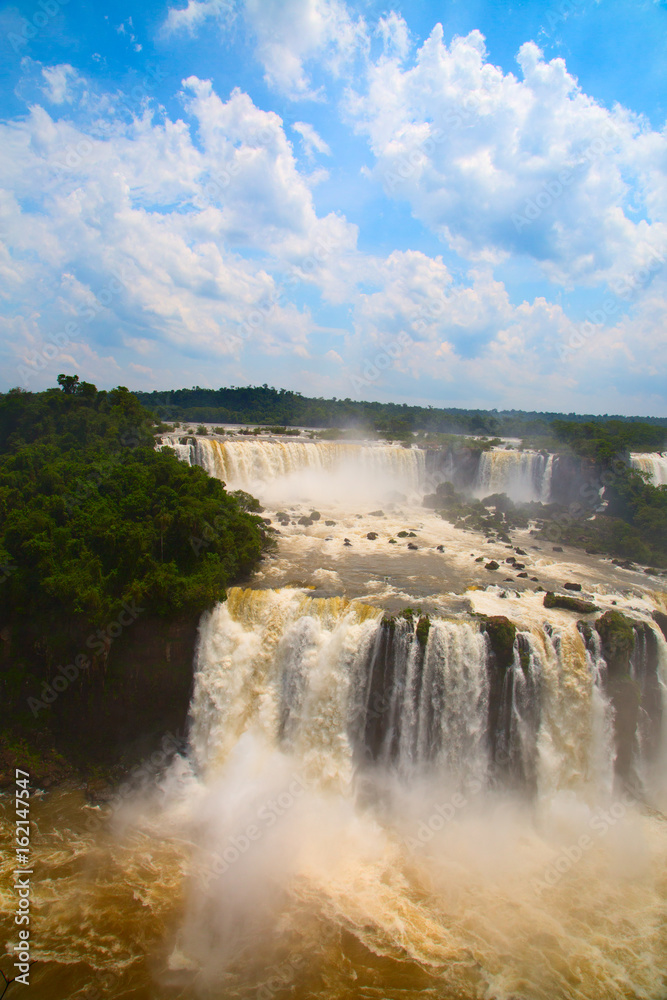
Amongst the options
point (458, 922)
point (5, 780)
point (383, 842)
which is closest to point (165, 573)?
point (5, 780)

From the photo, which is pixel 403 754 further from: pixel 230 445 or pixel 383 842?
pixel 230 445

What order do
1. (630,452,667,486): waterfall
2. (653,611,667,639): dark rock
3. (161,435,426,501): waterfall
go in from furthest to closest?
(630,452,667,486): waterfall < (161,435,426,501): waterfall < (653,611,667,639): dark rock

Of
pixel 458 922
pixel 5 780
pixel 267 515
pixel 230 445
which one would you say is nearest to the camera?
pixel 458 922

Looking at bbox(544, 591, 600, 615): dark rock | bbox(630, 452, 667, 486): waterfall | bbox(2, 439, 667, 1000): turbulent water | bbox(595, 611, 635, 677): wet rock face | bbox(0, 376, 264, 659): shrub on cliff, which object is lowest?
bbox(2, 439, 667, 1000): turbulent water

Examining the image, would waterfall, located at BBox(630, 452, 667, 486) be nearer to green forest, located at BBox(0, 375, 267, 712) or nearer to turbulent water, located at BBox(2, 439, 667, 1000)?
turbulent water, located at BBox(2, 439, 667, 1000)

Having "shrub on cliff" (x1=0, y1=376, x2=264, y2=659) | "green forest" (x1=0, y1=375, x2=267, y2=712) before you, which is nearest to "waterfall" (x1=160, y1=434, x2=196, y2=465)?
"shrub on cliff" (x1=0, y1=376, x2=264, y2=659)

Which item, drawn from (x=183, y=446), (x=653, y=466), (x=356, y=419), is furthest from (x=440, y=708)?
(x=356, y=419)

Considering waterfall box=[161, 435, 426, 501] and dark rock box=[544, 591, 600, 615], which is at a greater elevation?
waterfall box=[161, 435, 426, 501]
